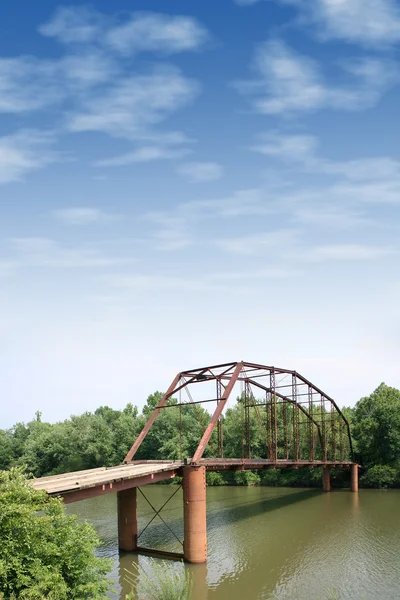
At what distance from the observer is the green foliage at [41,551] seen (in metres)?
18.6

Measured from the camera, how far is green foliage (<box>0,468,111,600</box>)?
731 inches

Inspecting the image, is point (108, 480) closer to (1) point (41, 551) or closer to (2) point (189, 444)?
(1) point (41, 551)

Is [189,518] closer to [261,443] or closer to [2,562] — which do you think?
[2,562]

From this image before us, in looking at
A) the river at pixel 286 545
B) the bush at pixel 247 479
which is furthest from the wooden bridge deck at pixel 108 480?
the bush at pixel 247 479

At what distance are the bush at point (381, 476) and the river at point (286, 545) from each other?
4949mm

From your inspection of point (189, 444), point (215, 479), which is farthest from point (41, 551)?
point (189, 444)

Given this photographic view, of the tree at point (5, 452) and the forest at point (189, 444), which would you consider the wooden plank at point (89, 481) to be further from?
the tree at point (5, 452)

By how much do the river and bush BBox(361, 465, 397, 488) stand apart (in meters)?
4.95

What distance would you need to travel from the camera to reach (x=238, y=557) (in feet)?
105

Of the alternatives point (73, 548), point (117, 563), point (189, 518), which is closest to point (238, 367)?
point (189, 518)

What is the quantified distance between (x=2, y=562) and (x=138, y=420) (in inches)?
2877

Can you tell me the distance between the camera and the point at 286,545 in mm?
35406

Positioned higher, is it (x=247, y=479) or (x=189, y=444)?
(x=189, y=444)

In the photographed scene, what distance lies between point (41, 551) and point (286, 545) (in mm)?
20669
